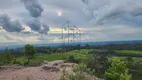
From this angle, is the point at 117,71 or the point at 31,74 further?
the point at 31,74

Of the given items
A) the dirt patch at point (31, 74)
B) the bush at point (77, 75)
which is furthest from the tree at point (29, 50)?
the bush at point (77, 75)

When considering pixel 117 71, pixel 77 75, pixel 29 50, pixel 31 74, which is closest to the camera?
pixel 77 75

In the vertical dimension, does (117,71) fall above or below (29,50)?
below

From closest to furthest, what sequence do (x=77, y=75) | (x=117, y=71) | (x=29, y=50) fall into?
(x=77, y=75) < (x=117, y=71) < (x=29, y=50)

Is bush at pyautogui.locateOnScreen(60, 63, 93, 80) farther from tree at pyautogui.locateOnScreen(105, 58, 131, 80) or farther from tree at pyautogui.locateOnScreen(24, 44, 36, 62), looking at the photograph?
tree at pyautogui.locateOnScreen(24, 44, 36, 62)

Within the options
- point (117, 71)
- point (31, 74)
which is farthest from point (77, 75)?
point (31, 74)

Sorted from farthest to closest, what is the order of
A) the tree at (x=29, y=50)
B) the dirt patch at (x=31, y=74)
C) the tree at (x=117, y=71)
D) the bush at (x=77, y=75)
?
the tree at (x=29, y=50), the dirt patch at (x=31, y=74), the tree at (x=117, y=71), the bush at (x=77, y=75)

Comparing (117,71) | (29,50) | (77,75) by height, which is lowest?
(117,71)

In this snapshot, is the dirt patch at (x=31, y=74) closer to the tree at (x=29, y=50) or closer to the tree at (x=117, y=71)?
the tree at (x=117, y=71)

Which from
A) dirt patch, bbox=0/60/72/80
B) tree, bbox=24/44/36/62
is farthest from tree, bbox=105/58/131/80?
tree, bbox=24/44/36/62

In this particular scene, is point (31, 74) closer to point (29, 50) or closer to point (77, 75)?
point (29, 50)

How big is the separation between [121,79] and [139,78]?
140 ft

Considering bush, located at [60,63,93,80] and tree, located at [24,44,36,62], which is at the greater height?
tree, located at [24,44,36,62]

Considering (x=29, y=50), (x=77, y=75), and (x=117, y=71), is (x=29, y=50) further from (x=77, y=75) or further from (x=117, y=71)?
(x=77, y=75)
